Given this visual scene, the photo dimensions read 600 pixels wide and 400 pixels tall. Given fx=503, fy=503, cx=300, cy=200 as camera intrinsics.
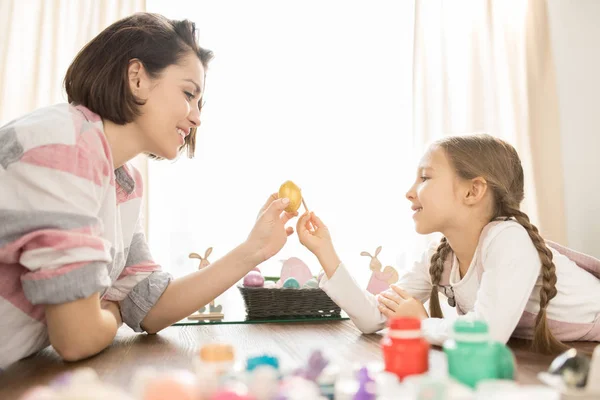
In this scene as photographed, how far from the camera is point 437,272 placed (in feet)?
4.31

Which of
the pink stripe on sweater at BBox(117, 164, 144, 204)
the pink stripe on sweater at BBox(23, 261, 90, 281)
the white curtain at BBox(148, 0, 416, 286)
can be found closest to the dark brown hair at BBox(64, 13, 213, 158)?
the pink stripe on sweater at BBox(117, 164, 144, 204)

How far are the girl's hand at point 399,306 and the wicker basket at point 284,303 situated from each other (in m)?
0.18

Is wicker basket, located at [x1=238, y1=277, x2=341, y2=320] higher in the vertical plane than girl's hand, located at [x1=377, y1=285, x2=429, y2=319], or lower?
lower

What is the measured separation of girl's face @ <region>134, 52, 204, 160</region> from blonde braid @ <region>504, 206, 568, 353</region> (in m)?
0.80

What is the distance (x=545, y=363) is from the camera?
760 millimetres

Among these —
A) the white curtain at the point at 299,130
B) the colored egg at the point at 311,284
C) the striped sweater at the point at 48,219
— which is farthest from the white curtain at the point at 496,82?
the striped sweater at the point at 48,219

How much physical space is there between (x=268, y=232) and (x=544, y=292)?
61 centimetres

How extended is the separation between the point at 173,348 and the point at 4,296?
28 centimetres

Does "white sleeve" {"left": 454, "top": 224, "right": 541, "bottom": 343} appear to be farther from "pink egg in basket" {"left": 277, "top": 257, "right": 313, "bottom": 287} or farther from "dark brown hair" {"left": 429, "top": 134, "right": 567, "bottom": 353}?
"pink egg in basket" {"left": 277, "top": 257, "right": 313, "bottom": 287}

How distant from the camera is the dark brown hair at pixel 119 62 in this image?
103cm

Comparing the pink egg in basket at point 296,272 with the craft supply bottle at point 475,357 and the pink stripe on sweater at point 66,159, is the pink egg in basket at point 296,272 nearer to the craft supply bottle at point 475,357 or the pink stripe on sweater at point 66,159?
the pink stripe on sweater at point 66,159

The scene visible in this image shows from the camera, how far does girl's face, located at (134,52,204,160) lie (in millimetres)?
1073

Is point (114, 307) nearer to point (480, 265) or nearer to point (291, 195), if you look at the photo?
point (291, 195)

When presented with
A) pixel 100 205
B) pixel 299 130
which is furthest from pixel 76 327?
pixel 299 130
